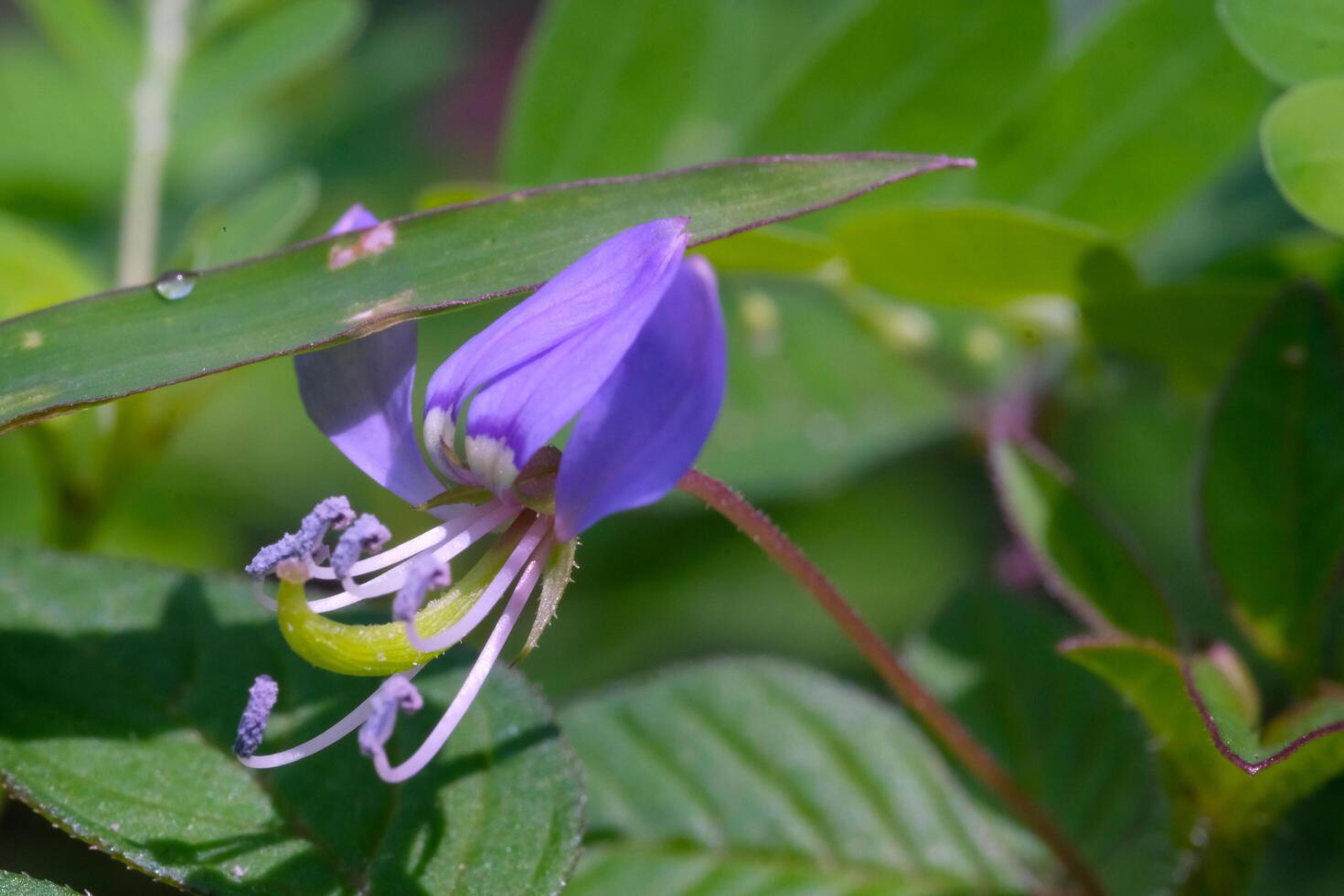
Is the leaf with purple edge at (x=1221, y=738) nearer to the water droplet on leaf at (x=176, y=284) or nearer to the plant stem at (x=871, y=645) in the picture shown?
the plant stem at (x=871, y=645)

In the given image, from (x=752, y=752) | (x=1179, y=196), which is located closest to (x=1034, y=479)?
(x=752, y=752)

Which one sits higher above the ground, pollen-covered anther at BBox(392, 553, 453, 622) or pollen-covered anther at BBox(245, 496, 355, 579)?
pollen-covered anther at BBox(245, 496, 355, 579)

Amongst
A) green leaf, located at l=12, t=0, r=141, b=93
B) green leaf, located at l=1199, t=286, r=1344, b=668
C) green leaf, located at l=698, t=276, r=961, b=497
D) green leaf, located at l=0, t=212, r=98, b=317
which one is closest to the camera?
green leaf, located at l=1199, t=286, r=1344, b=668

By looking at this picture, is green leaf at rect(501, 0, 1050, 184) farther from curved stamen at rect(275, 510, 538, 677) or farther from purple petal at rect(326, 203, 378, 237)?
curved stamen at rect(275, 510, 538, 677)

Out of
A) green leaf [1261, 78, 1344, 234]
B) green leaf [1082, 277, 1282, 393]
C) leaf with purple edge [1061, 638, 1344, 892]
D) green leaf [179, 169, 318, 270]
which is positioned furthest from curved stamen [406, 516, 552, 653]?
green leaf [1082, 277, 1282, 393]

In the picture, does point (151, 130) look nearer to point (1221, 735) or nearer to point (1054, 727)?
point (1054, 727)

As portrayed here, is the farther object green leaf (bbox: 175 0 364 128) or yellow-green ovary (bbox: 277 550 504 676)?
green leaf (bbox: 175 0 364 128)

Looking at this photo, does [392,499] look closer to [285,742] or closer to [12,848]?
[12,848]
